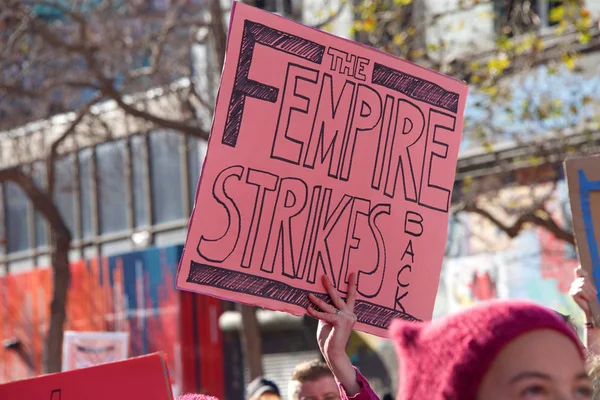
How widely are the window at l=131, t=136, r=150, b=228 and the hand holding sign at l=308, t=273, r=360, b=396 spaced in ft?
58.0

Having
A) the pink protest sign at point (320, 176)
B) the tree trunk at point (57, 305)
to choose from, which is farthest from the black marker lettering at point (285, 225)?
the tree trunk at point (57, 305)

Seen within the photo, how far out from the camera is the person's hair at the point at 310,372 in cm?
508

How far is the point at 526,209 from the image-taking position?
10992 millimetres

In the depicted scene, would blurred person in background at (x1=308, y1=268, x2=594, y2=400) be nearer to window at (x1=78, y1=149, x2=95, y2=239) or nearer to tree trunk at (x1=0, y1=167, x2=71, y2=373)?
tree trunk at (x1=0, y1=167, x2=71, y2=373)

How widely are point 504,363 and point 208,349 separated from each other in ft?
56.4

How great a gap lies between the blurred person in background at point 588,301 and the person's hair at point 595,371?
49 cm

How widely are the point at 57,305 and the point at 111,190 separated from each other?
33.4 feet

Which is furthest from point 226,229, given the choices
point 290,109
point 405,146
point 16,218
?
point 16,218

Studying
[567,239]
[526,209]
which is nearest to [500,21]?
[526,209]

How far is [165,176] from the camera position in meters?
20.6

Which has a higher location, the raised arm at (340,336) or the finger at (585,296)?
the finger at (585,296)

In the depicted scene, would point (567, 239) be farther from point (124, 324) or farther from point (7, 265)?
point (7, 265)

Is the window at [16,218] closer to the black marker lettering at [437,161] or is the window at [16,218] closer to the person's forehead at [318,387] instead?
the person's forehead at [318,387]

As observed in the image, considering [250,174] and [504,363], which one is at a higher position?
[250,174]
